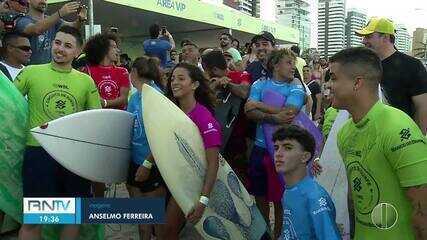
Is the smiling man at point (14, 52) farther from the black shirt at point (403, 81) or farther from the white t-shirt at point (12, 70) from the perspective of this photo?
the black shirt at point (403, 81)

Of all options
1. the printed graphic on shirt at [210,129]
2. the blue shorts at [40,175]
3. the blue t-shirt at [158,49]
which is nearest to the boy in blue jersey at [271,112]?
the printed graphic on shirt at [210,129]

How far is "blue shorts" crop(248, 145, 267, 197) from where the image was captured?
12.3 ft

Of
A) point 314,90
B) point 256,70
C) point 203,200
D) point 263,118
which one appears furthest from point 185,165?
point 314,90

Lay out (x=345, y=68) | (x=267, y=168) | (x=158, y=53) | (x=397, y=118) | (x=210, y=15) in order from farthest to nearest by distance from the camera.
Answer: (x=210, y=15) < (x=158, y=53) < (x=267, y=168) < (x=345, y=68) < (x=397, y=118)

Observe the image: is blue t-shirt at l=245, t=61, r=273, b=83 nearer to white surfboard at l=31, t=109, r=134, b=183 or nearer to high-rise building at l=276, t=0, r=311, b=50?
white surfboard at l=31, t=109, r=134, b=183

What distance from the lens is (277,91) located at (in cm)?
373

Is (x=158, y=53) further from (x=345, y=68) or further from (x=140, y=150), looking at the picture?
(x=345, y=68)

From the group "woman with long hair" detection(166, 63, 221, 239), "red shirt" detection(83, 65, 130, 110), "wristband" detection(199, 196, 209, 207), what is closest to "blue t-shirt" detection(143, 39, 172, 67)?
"red shirt" detection(83, 65, 130, 110)

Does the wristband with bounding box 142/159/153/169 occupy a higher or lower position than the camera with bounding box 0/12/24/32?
lower

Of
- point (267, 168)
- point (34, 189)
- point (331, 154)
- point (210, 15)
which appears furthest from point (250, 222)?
point (210, 15)

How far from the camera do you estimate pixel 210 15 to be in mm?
23031

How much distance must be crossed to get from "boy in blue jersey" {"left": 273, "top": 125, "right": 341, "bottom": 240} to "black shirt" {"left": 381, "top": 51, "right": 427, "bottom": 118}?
1.22 meters

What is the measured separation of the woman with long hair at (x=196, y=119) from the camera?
2.97 metres

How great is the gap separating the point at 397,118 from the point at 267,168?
Answer: 190cm
